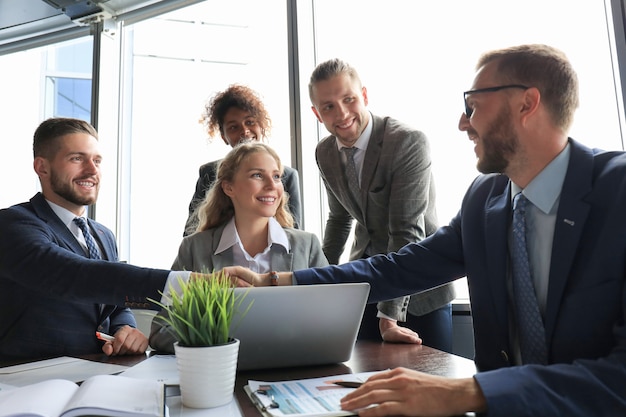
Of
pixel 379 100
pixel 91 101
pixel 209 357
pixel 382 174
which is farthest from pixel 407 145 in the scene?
pixel 91 101

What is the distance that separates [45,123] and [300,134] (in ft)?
5.10

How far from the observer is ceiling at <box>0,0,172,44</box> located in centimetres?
397

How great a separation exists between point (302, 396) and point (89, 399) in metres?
0.36

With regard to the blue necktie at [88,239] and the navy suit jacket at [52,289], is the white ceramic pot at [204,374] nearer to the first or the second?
the navy suit jacket at [52,289]

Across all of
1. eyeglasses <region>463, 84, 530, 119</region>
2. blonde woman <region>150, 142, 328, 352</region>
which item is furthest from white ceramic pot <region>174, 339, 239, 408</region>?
blonde woman <region>150, 142, 328, 352</region>

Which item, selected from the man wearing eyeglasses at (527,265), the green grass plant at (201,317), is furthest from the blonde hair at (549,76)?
the green grass plant at (201,317)

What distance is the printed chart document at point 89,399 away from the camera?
31.4 inches

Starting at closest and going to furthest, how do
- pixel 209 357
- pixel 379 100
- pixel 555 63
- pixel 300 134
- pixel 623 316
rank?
pixel 209 357, pixel 623 316, pixel 555 63, pixel 379 100, pixel 300 134

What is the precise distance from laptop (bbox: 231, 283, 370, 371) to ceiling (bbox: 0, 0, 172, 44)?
3398mm

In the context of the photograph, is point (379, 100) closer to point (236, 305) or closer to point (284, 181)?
point (284, 181)

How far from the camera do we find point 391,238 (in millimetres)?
2092

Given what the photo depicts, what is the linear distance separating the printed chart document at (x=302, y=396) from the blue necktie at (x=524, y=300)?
15.5 inches

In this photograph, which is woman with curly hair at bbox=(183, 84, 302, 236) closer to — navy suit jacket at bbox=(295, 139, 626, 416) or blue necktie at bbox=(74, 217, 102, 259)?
blue necktie at bbox=(74, 217, 102, 259)

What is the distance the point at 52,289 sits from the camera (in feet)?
5.26
